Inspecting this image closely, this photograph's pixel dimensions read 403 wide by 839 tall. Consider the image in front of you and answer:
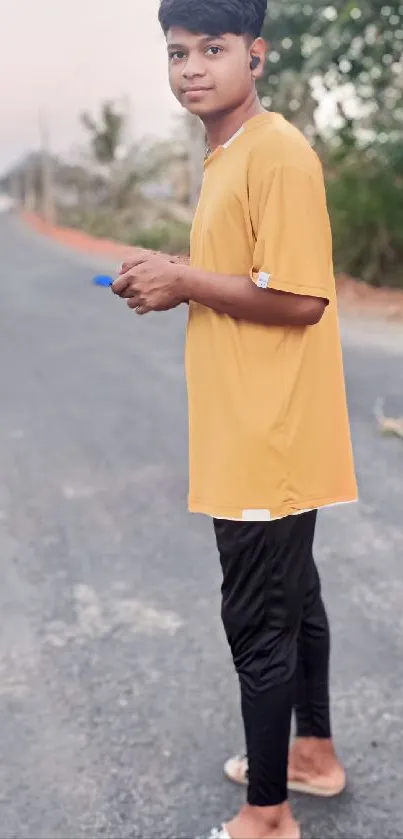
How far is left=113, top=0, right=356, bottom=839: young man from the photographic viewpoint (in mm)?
1707

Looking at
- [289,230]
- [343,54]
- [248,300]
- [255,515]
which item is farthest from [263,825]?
[343,54]

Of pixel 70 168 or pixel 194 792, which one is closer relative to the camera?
pixel 194 792

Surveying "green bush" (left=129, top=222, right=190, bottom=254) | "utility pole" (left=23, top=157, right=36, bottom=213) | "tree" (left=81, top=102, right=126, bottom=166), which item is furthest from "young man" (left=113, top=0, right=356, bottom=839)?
"utility pole" (left=23, top=157, right=36, bottom=213)

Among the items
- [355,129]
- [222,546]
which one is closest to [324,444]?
[222,546]

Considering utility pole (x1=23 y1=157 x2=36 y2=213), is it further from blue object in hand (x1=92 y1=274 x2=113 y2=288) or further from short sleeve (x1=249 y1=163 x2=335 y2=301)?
short sleeve (x1=249 y1=163 x2=335 y2=301)

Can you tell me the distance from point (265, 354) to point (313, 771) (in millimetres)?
1173

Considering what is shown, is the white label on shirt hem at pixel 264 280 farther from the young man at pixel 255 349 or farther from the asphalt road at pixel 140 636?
the asphalt road at pixel 140 636

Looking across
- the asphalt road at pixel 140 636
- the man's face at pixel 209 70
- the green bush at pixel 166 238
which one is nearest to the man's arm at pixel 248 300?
the man's face at pixel 209 70

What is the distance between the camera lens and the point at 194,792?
2326 millimetres

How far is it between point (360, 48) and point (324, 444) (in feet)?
35.1

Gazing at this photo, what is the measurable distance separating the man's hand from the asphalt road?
128 centimetres

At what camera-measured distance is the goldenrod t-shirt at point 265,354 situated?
169cm

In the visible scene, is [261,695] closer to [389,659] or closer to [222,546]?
[222,546]

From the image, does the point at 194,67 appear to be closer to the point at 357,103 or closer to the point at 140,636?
the point at 140,636
